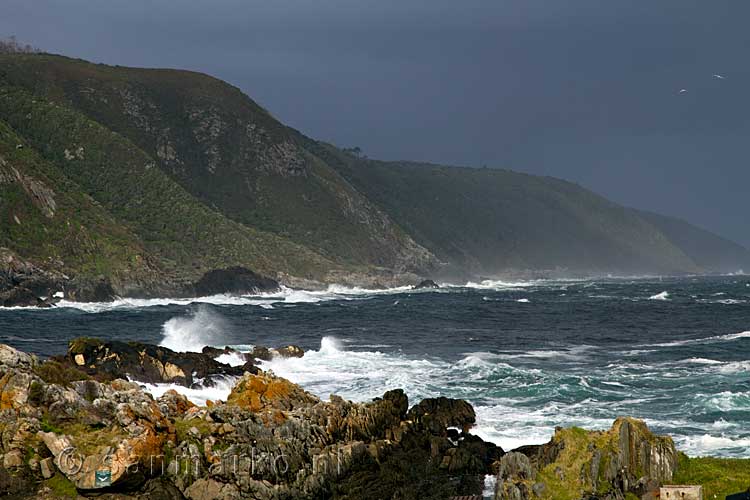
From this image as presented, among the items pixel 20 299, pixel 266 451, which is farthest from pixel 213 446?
pixel 20 299

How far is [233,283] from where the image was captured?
133 metres

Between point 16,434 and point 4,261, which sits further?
point 4,261

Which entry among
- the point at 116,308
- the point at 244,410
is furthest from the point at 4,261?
the point at 244,410

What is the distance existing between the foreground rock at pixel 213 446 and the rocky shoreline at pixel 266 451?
4 centimetres

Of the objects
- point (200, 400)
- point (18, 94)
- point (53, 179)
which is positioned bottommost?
point (200, 400)

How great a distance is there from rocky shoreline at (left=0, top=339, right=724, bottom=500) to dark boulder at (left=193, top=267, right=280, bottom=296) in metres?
98.7

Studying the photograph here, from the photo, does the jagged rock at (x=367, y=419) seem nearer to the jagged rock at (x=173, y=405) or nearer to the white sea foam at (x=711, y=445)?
the jagged rock at (x=173, y=405)

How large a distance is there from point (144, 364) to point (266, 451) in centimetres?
2231

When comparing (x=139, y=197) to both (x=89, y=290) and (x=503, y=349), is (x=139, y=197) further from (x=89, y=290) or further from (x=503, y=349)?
(x=503, y=349)

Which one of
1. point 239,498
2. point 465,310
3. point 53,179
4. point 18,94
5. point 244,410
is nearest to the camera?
point 239,498

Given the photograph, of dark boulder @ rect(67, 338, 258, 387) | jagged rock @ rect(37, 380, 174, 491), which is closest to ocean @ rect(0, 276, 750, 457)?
dark boulder @ rect(67, 338, 258, 387)

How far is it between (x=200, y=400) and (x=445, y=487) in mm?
17538

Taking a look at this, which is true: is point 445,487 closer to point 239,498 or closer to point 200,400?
point 239,498

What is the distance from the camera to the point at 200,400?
4006cm
